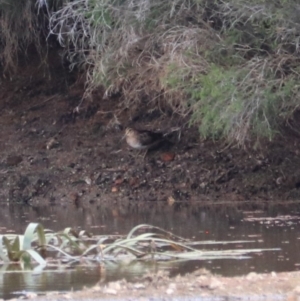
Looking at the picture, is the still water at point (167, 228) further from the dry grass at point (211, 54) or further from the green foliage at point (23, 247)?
the dry grass at point (211, 54)

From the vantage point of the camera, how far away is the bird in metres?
18.8

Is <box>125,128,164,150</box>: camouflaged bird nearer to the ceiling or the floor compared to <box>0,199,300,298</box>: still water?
nearer to the ceiling

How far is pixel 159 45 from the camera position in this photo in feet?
48.4

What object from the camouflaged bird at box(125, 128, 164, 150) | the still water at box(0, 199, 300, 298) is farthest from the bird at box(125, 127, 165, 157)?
the still water at box(0, 199, 300, 298)

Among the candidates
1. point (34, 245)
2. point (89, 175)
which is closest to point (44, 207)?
point (89, 175)

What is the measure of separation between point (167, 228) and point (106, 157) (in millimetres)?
6627

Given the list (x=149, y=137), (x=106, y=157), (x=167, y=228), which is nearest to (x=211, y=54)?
(x=167, y=228)

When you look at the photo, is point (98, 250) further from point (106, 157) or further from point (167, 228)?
point (106, 157)

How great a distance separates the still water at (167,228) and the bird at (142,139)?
2189mm

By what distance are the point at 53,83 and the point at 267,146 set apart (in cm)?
640

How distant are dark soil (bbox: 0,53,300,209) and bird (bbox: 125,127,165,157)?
0.62ft

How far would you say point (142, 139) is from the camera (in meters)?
18.9

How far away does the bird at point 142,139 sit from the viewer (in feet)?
61.8

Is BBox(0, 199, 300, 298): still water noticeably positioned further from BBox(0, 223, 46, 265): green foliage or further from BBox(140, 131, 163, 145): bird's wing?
BBox(140, 131, 163, 145): bird's wing
